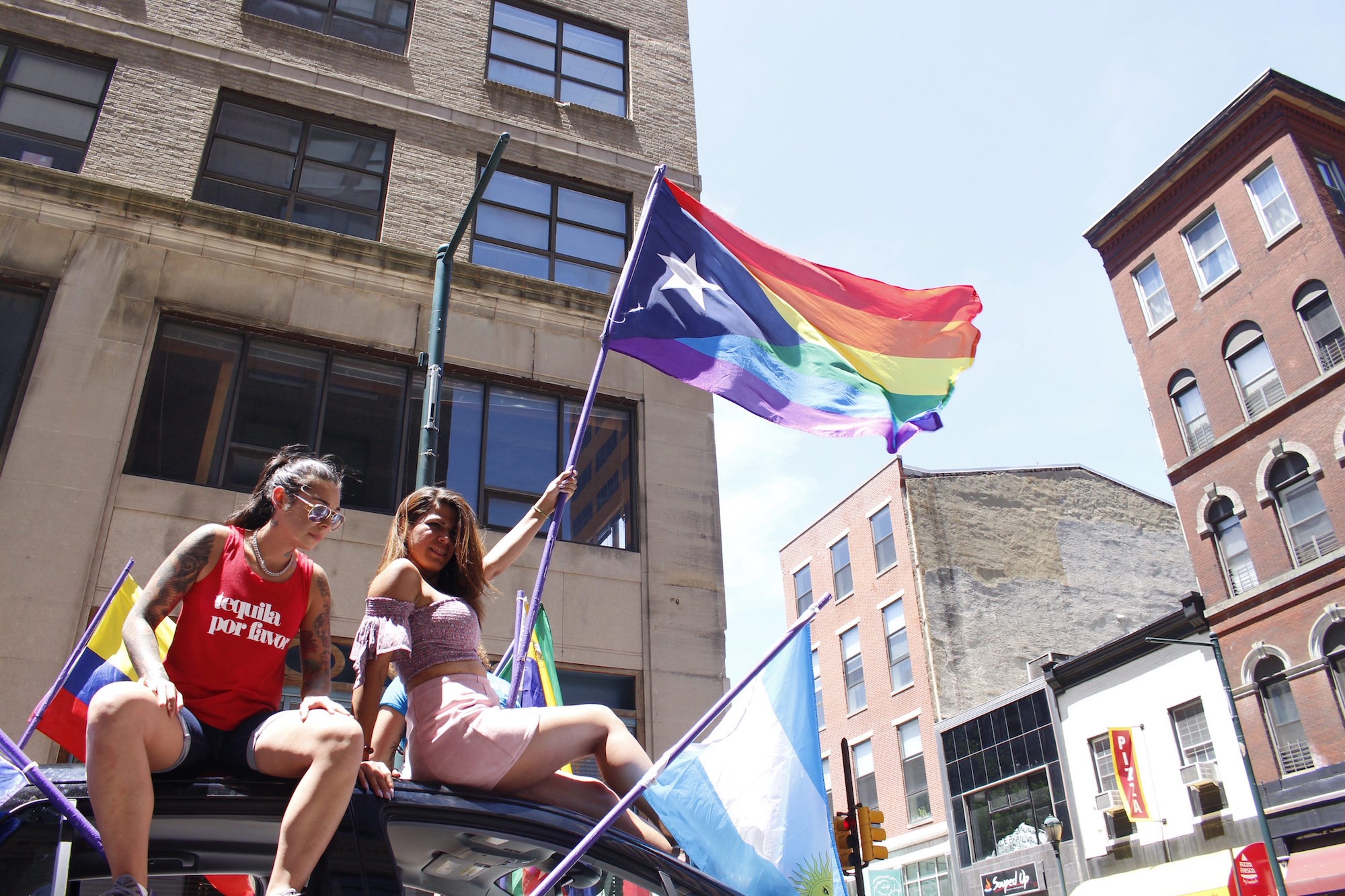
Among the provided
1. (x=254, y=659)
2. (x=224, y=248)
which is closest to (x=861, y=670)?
(x=224, y=248)

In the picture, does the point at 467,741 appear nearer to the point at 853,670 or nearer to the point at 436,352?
the point at 436,352

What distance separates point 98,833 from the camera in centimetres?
235

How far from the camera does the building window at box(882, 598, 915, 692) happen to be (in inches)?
1458

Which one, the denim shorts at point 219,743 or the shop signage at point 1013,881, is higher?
the shop signage at point 1013,881

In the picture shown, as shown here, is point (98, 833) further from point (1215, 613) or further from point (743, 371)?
point (1215, 613)

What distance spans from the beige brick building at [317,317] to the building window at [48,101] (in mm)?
30

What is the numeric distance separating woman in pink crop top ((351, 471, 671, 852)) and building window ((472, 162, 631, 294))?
10.1 m

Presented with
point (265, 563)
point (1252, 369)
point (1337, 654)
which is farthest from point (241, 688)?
point (1252, 369)

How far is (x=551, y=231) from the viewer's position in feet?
46.4

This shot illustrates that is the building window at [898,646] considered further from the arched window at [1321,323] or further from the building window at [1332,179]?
the building window at [1332,179]

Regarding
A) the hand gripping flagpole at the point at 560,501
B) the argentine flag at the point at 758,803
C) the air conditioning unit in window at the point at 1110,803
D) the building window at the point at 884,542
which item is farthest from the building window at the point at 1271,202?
the argentine flag at the point at 758,803

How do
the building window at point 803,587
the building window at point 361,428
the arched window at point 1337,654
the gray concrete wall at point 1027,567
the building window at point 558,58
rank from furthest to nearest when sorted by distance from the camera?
1. the building window at point 803,587
2. the gray concrete wall at point 1027,567
3. the arched window at point 1337,654
4. the building window at point 558,58
5. the building window at point 361,428

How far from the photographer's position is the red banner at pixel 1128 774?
26141mm

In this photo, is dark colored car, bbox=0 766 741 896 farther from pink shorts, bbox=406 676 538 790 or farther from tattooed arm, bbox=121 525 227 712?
tattooed arm, bbox=121 525 227 712
